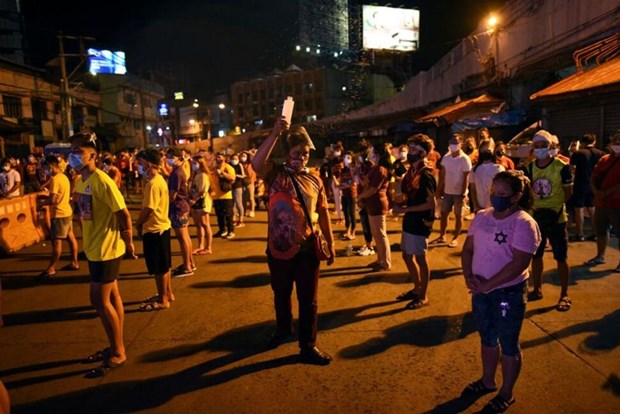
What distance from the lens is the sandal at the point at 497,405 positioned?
318cm

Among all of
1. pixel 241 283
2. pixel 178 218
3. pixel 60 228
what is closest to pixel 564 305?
pixel 241 283

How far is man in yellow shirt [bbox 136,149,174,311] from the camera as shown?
543 centimetres

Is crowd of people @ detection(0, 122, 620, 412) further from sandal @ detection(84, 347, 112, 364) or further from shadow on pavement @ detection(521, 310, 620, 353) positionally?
shadow on pavement @ detection(521, 310, 620, 353)

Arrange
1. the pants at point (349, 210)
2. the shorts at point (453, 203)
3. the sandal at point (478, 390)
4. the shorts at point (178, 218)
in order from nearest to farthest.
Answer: the sandal at point (478, 390) → the shorts at point (178, 218) → the shorts at point (453, 203) → the pants at point (349, 210)

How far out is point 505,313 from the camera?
3.08 metres

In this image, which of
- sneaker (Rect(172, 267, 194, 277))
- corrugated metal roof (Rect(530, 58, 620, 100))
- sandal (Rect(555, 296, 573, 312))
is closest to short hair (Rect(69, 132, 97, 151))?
sneaker (Rect(172, 267, 194, 277))

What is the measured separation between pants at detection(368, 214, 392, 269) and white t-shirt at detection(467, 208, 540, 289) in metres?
3.37

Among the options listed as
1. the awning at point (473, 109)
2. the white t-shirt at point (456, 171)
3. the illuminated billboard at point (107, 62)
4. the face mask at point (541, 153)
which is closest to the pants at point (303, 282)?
the face mask at point (541, 153)

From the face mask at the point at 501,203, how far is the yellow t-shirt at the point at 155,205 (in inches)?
156

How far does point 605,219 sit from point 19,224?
448 inches

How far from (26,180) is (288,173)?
15.9 metres

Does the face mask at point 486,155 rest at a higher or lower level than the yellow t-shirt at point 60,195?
higher

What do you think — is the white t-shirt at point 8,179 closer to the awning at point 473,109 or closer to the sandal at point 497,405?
the sandal at point 497,405

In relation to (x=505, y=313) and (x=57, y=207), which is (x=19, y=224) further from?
(x=505, y=313)
